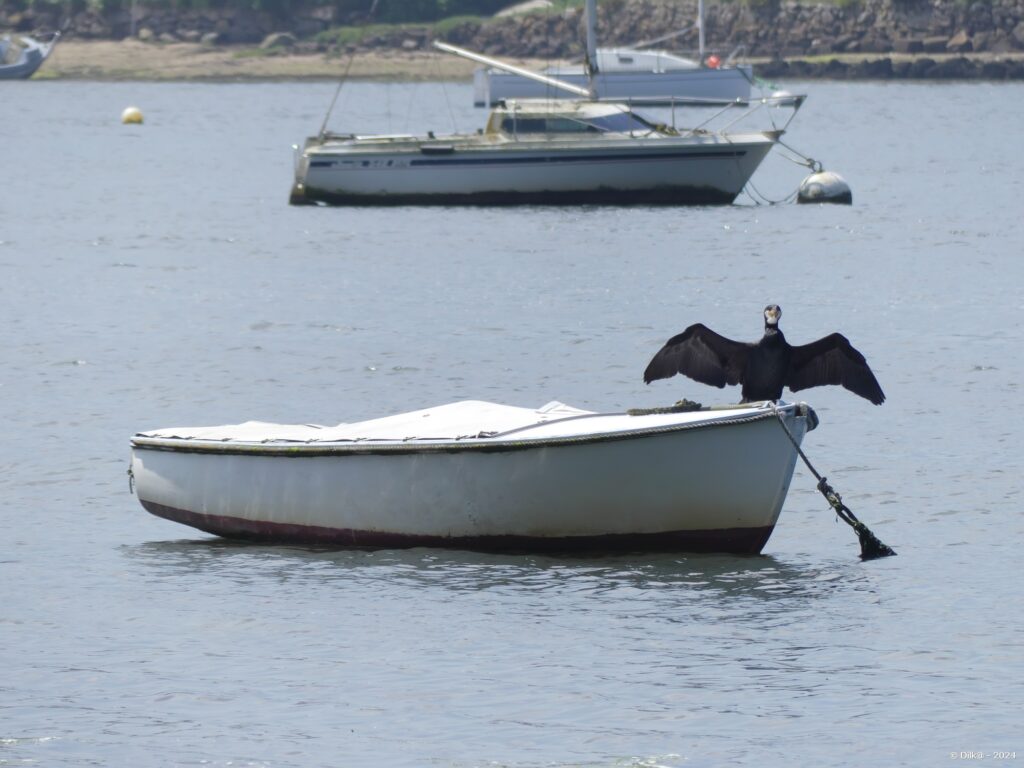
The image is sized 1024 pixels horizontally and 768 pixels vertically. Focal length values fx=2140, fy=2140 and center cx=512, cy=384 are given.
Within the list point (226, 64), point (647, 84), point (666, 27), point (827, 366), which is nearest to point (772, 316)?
point (827, 366)

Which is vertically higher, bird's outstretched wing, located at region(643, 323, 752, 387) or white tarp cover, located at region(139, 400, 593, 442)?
bird's outstretched wing, located at region(643, 323, 752, 387)

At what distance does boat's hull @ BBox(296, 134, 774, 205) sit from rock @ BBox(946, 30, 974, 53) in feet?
308

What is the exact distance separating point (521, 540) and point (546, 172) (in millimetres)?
34964

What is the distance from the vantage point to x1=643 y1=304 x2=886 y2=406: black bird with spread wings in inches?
720

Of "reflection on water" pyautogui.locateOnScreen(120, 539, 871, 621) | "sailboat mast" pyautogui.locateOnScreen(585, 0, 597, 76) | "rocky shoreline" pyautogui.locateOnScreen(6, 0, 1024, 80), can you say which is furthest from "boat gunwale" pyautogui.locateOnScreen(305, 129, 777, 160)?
"rocky shoreline" pyautogui.locateOnScreen(6, 0, 1024, 80)

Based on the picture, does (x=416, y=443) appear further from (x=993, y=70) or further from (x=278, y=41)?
(x=278, y=41)

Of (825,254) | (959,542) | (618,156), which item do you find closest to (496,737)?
(959,542)

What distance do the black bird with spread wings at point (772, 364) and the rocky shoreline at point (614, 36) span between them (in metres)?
124

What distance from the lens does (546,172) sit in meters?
52.9

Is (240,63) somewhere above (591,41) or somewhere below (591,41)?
below

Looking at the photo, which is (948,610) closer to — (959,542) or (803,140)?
(959,542)

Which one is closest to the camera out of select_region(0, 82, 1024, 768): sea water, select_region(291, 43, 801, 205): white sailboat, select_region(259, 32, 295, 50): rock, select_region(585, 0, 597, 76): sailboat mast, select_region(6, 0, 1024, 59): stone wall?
select_region(0, 82, 1024, 768): sea water

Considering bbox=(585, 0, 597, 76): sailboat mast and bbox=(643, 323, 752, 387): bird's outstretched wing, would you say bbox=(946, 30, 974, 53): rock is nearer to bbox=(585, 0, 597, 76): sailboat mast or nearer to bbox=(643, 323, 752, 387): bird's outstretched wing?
bbox=(585, 0, 597, 76): sailboat mast

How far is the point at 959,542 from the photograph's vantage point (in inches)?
763
